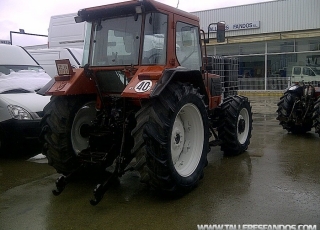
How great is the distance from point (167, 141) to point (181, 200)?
82 cm

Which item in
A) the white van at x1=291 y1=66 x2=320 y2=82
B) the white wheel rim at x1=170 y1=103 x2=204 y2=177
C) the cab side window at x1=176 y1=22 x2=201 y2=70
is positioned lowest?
the white wheel rim at x1=170 y1=103 x2=204 y2=177

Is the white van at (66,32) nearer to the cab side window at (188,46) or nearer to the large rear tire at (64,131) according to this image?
the cab side window at (188,46)

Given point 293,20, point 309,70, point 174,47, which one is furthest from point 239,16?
point 174,47

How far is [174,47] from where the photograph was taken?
16.2ft

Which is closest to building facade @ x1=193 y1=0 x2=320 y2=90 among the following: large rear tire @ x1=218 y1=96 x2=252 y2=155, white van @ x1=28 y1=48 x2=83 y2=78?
white van @ x1=28 y1=48 x2=83 y2=78

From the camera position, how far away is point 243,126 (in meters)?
6.92

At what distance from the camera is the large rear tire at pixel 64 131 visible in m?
4.91

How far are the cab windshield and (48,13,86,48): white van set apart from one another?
7432mm

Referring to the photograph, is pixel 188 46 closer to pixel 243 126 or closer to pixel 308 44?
pixel 243 126

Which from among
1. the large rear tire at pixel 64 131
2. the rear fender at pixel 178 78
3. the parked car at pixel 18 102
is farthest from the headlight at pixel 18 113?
the rear fender at pixel 178 78

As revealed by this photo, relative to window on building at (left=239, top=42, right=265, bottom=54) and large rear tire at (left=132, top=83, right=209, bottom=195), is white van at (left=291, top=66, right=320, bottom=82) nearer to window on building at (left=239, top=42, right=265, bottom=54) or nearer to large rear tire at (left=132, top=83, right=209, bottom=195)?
window on building at (left=239, top=42, right=265, bottom=54)

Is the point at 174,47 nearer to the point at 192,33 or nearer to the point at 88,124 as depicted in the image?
the point at 192,33

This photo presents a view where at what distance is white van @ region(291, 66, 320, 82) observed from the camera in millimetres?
20125

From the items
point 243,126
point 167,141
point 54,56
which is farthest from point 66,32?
point 167,141
